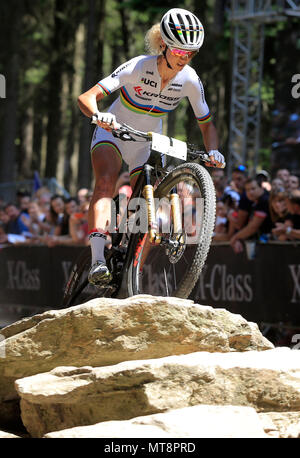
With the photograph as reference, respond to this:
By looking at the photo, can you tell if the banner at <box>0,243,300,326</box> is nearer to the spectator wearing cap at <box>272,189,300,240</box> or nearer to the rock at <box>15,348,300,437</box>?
the spectator wearing cap at <box>272,189,300,240</box>

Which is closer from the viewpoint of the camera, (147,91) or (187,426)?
(187,426)

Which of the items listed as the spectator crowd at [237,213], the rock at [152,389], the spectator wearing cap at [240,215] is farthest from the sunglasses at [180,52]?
the spectator wearing cap at [240,215]

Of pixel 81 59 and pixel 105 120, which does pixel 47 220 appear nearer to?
pixel 105 120

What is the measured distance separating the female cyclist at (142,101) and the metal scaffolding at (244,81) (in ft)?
41.3

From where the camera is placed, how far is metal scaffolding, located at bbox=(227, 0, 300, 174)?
19453mm

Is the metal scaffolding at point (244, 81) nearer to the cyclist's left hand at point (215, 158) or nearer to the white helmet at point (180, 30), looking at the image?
the cyclist's left hand at point (215, 158)

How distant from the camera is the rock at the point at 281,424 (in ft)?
15.1

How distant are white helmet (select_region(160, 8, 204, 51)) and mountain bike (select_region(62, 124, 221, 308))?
26.6 inches

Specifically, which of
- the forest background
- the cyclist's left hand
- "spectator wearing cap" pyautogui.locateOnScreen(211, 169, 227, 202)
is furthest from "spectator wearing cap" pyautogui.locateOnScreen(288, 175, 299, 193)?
the forest background

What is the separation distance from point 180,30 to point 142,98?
27.0 inches

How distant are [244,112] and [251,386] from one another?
51.6ft

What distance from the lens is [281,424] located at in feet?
15.8

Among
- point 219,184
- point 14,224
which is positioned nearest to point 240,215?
point 219,184
